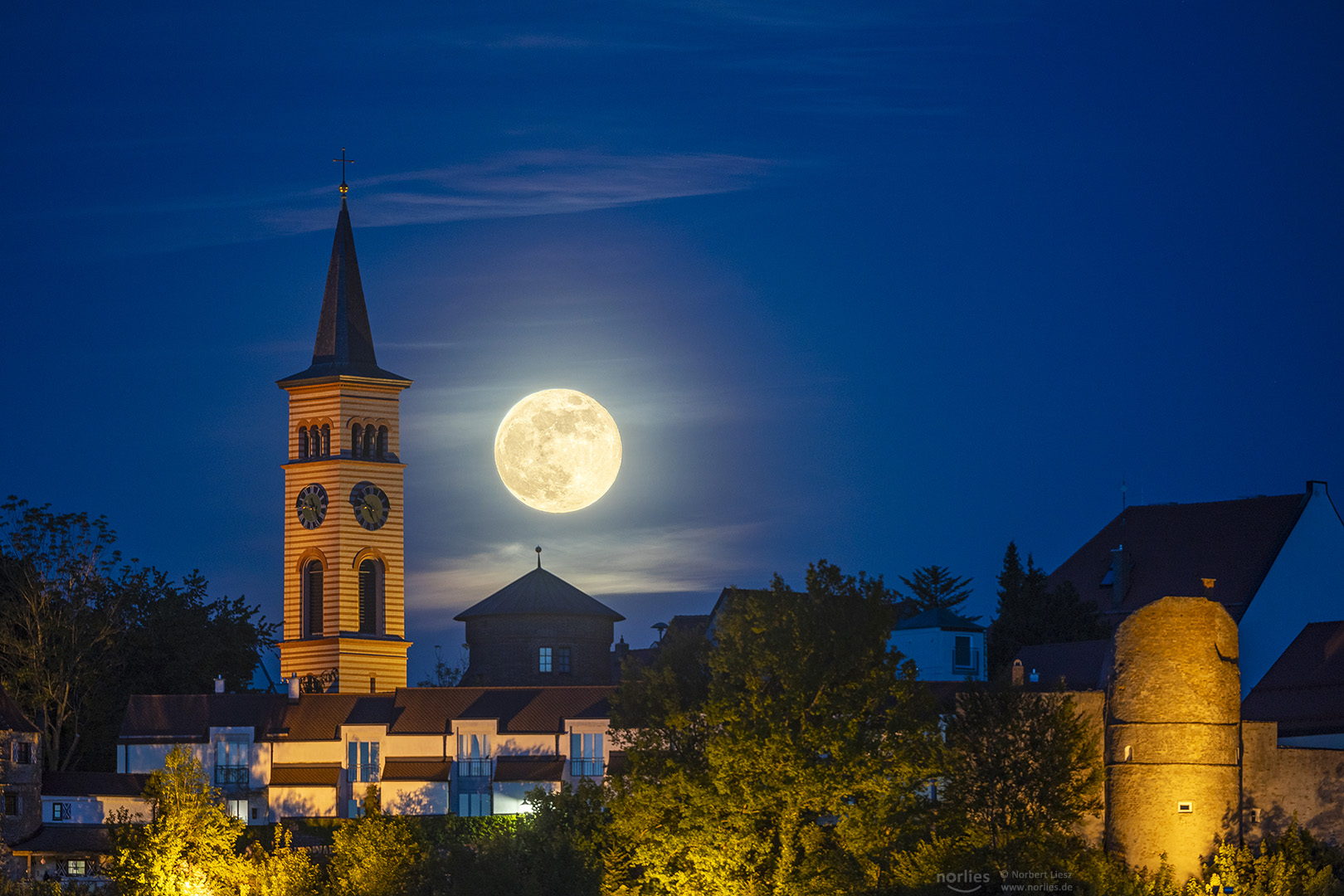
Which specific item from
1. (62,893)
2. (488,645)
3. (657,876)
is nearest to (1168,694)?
(657,876)

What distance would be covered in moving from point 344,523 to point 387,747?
15400mm

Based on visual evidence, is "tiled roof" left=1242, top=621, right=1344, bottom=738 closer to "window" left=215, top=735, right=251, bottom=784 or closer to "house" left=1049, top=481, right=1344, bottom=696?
"house" left=1049, top=481, right=1344, bottom=696

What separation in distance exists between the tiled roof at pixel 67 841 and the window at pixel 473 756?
12902 millimetres

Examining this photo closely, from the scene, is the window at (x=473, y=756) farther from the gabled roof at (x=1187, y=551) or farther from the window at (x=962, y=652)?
the gabled roof at (x=1187, y=551)

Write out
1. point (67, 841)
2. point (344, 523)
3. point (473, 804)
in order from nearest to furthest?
point (67, 841), point (473, 804), point (344, 523)

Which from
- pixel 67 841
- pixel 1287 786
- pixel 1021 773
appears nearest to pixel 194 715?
pixel 67 841

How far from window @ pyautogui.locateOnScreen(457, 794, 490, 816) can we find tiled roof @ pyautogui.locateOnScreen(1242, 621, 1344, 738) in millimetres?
27413

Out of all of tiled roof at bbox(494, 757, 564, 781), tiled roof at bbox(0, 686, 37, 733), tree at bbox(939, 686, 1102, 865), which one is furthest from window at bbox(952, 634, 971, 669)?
tiled roof at bbox(0, 686, 37, 733)

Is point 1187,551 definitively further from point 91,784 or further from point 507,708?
point 91,784

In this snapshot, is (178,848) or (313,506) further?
(313,506)

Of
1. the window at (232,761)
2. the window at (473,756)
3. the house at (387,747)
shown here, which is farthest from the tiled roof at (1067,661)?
the window at (232,761)

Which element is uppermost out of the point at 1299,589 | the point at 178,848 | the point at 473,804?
the point at 1299,589

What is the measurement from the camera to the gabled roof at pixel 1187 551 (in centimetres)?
7794

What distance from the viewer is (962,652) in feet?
270
